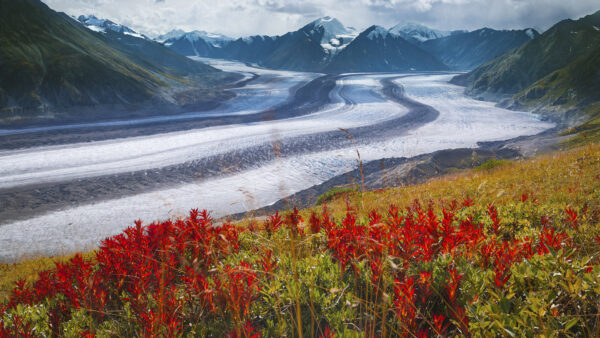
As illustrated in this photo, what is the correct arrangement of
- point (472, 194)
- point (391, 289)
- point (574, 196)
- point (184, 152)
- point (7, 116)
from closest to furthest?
point (391, 289)
point (574, 196)
point (472, 194)
point (184, 152)
point (7, 116)

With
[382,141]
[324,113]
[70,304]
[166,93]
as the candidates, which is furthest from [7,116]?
[70,304]

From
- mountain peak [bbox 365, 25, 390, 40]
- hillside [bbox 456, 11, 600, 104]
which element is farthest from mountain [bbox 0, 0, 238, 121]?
mountain peak [bbox 365, 25, 390, 40]

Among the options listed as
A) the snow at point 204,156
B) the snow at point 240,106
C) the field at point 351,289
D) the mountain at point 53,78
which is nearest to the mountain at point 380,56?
the snow at point 240,106

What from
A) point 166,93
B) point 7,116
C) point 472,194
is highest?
point 166,93

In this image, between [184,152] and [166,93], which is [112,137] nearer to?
[184,152]

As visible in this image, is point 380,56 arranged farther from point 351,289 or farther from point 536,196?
point 351,289

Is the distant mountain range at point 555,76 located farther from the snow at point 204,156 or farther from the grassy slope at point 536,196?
the grassy slope at point 536,196
